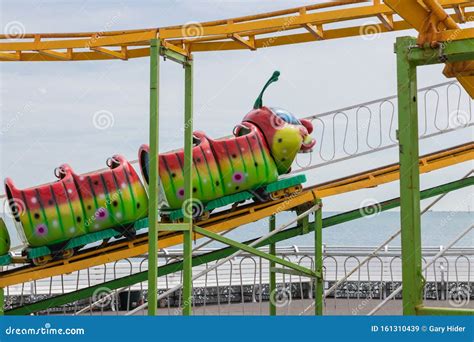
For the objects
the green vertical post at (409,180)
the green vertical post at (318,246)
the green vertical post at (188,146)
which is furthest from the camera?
the green vertical post at (318,246)

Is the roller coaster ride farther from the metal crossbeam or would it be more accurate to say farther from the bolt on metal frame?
the bolt on metal frame

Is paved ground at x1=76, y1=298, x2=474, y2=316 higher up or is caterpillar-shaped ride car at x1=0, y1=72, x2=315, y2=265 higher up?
caterpillar-shaped ride car at x1=0, y1=72, x2=315, y2=265

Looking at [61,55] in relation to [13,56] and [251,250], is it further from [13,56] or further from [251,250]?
[251,250]

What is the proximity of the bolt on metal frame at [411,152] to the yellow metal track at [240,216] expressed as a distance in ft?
14.7

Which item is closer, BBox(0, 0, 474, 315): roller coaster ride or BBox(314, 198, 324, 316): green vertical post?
BBox(0, 0, 474, 315): roller coaster ride

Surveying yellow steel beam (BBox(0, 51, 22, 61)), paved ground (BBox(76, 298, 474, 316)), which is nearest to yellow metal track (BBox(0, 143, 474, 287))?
yellow steel beam (BBox(0, 51, 22, 61))

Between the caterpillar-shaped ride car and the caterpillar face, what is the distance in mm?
16

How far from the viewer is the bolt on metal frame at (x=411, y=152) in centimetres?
661

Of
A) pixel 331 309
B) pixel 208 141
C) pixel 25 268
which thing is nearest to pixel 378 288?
pixel 331 309

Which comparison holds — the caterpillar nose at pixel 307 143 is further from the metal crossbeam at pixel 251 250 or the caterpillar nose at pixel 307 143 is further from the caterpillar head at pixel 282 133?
the metal crossbeam at pixel 251 250

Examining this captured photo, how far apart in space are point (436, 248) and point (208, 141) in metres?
7.73

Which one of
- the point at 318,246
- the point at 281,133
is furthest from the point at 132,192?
the point at 318,246

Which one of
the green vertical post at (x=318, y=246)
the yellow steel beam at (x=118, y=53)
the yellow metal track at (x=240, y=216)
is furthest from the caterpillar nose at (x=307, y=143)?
the yellow steel beam at (x=118, y=53)

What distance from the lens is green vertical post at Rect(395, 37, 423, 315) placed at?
661 centimetres
